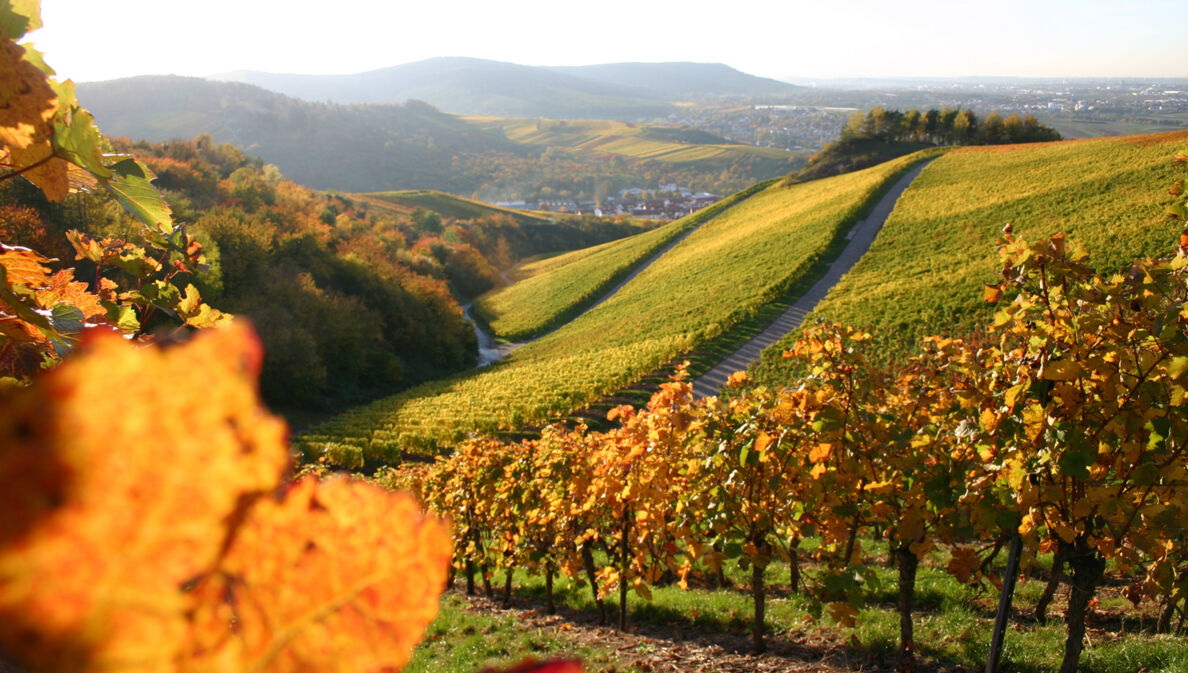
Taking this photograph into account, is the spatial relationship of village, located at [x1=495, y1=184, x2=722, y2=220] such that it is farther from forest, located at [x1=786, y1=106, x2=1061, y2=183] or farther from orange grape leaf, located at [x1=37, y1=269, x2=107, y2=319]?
orange grape leaf, located at [x1=37, y1=269, x2=107, y2=319]

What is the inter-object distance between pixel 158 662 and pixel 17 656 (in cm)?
8

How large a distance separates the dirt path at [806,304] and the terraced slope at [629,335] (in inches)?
42.7

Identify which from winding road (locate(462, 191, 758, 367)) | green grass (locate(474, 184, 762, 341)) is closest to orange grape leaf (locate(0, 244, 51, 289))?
winding road (locate(462, 191, 758, 367))

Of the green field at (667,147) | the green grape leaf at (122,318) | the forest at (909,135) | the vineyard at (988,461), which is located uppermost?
the green field at (667,147)

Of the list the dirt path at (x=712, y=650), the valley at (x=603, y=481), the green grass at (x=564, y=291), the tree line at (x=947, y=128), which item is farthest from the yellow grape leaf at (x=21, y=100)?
the tree line at (x=947, y=128)

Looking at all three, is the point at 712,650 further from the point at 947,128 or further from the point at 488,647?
the point at 947,128

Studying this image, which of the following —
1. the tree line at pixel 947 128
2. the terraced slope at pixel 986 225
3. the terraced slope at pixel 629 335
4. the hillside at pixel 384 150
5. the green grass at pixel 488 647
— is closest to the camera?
the green grass at pixel 488 647

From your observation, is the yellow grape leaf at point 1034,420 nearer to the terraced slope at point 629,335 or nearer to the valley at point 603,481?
the valley at point 603,481

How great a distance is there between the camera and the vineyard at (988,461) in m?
2.90

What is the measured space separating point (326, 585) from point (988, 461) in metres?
3.63

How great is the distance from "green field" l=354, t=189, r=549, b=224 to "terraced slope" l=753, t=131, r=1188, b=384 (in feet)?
199

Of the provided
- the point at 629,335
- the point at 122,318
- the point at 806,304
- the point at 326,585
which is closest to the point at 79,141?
the point at 122,318

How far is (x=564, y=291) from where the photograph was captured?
4547 centimetres

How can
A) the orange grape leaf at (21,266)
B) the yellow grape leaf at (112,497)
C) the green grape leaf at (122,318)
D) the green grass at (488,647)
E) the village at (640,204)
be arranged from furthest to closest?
the village at (640,204), the green grass at (488,647), the green grape leaf at (122,318), the orange grape leaf at (21,266), the yellow grape leaf at (112,497)
